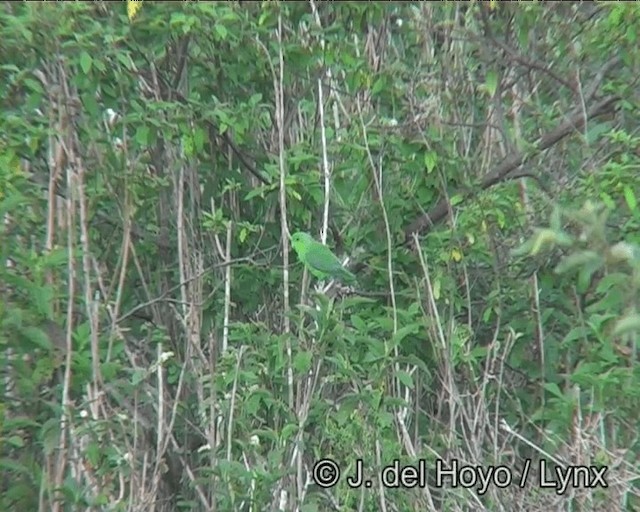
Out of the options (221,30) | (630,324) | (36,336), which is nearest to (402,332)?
(36,336)

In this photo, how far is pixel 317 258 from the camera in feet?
12.2

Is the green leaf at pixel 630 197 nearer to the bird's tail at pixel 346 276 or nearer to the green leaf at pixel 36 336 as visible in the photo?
the bird's tail at pixel 346 276

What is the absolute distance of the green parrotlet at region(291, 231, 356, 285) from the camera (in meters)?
3.71

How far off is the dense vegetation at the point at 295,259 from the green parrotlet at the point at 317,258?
6cm

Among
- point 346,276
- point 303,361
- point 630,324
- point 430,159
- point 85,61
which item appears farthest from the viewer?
point 430,159

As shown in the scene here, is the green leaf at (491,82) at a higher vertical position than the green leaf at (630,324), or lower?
higher

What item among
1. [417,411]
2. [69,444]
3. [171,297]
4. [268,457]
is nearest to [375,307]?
[417,411]

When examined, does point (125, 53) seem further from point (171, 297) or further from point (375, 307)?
point (375, 307)

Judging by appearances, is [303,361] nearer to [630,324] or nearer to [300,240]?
[300,240]

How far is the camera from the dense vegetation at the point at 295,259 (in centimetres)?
328

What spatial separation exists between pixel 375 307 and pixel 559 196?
2.73ft

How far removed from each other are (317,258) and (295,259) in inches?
18.1

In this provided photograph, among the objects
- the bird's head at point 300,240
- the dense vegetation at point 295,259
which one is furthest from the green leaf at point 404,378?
the bird's head at point 300,240

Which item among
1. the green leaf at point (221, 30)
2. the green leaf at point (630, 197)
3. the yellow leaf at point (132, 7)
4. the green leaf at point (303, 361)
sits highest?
the yellow leaf at point (132, 7)
